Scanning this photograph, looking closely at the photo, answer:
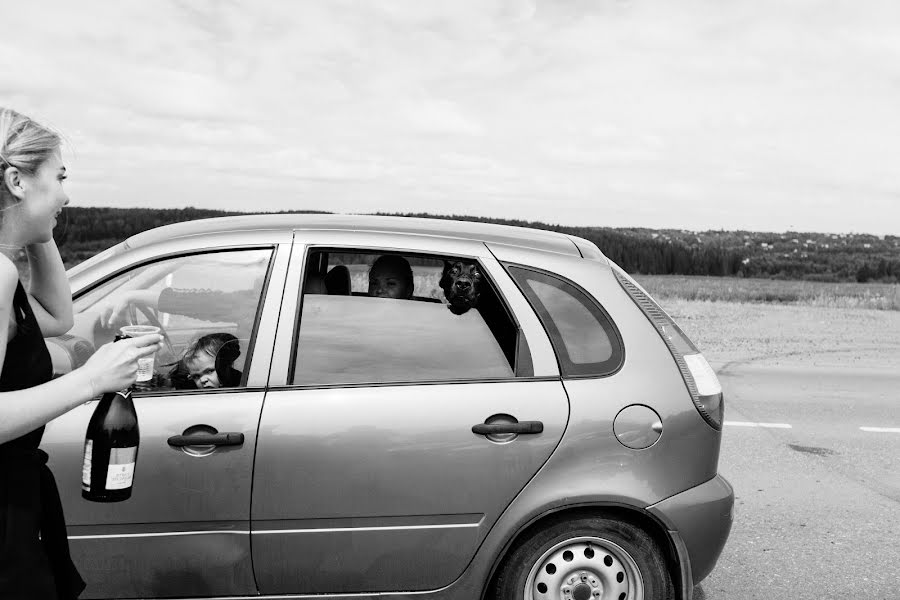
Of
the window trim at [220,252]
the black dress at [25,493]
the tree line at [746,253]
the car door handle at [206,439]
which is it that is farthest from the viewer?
the tree line at [746,253]

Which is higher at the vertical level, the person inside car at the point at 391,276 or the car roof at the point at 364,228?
the car roof at the point at 364,228

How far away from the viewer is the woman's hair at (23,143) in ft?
6.00

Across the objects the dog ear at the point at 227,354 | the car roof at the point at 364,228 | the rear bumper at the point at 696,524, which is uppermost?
the car roof at the point at 364,228

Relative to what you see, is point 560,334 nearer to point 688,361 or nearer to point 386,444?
point 688,361

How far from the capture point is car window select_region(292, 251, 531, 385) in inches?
123

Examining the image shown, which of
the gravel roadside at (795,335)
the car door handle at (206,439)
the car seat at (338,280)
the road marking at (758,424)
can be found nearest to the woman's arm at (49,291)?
the car door handle at (206,439)

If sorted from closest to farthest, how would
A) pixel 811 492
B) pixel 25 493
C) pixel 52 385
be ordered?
pixel 52 385, pixel 25 493, pixel 811 492

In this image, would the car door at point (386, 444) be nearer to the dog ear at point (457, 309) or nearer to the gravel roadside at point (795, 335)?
the dog ear at point (457, 309)

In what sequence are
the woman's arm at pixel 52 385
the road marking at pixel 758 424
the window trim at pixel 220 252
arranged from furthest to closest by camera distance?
the road marking at pixel 758 424
the window trim at pixel 220 252
the woman's arm at pixel 52 385

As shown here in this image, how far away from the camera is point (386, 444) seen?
9.88 ft

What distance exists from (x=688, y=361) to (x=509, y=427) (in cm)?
86

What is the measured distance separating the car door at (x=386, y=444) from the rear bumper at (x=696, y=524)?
559 mm

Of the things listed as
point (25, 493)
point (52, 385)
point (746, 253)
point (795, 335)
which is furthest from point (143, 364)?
point (746, 253)

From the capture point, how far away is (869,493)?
19.5 feet
